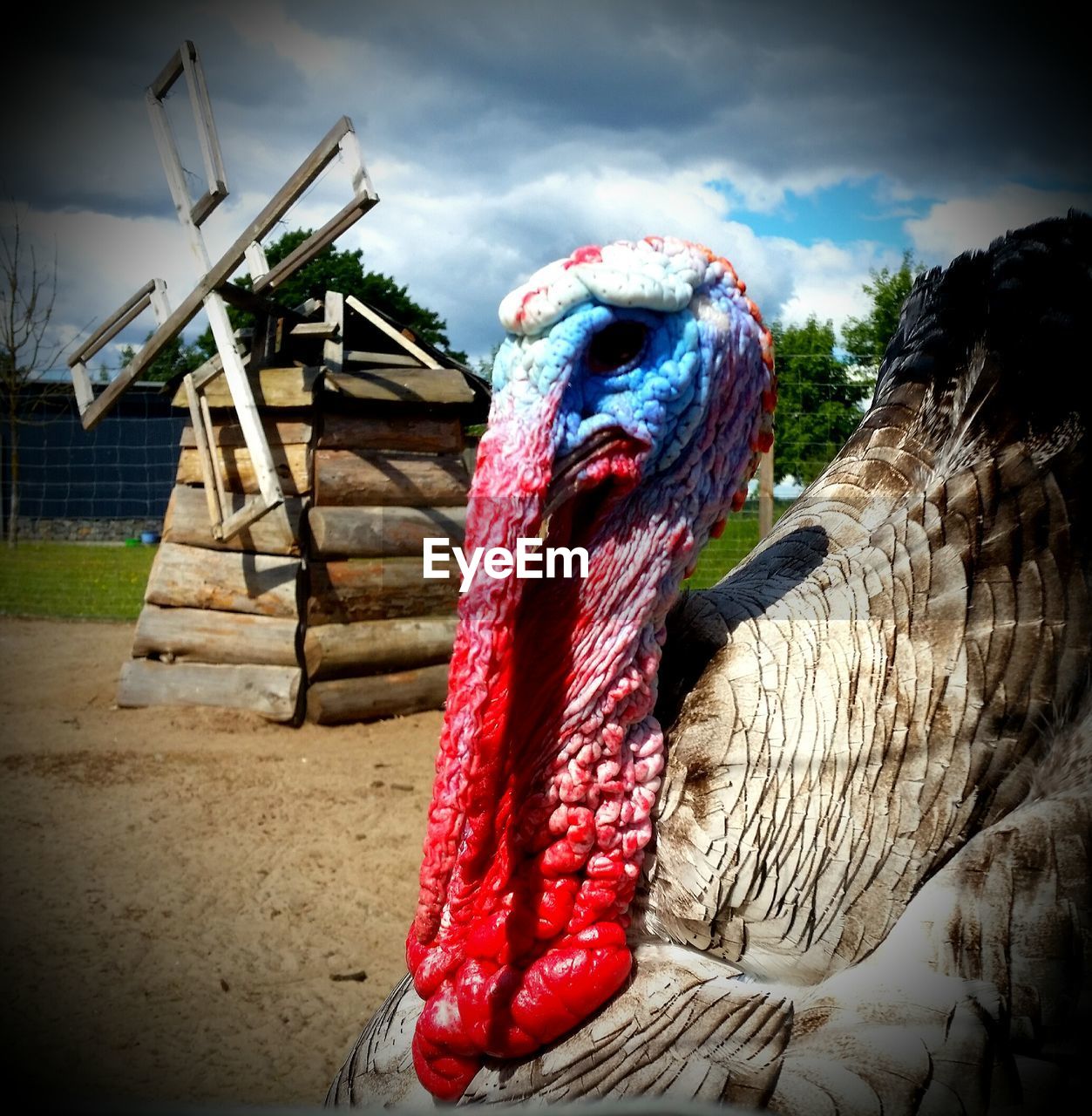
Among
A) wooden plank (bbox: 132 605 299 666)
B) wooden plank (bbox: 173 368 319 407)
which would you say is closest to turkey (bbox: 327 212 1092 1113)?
wooden plank (bbox: 132 605 299 666)

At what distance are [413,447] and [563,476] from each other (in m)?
5.91

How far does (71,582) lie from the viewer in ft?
44.7

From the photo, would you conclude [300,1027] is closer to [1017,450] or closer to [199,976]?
[199,976]

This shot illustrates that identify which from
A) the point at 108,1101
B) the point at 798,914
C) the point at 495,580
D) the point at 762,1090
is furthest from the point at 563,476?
the point at 108,1101

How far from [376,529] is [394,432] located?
780mm

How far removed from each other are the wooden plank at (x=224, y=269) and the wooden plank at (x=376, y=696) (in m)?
2.49

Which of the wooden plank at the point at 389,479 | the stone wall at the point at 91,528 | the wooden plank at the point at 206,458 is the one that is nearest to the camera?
the wooden plank at the point at 206,458

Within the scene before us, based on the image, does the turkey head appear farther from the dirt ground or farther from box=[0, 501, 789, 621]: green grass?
box=[0, 501, 789, 621]: green grass

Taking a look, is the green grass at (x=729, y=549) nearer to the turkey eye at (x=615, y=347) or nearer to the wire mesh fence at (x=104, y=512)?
the wire mesh fence at (x=104, y=512)

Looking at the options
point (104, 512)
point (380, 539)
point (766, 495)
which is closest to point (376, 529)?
point (380, 539)

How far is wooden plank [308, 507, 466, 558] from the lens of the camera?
6789 millimetres

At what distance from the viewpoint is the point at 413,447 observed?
23.9ft

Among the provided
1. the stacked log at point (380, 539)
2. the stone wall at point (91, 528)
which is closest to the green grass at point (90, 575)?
the stone wall at point (91, 528)

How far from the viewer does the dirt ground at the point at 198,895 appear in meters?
3.13
